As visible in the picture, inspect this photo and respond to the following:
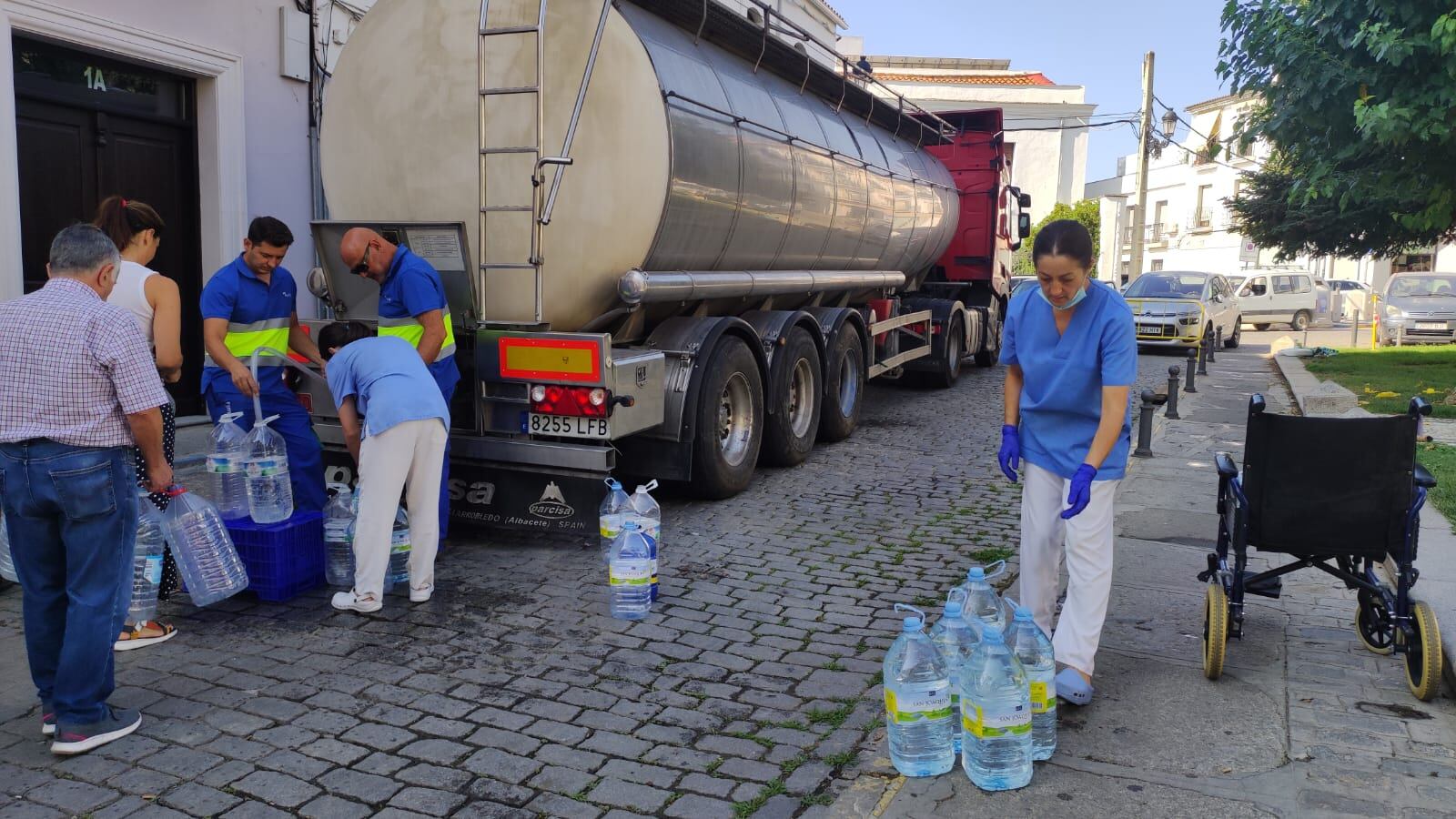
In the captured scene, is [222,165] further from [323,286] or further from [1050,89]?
[1050,89]

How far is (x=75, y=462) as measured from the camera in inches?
139

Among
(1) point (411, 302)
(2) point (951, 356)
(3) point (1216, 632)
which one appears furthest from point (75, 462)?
(2) point (951, 356)

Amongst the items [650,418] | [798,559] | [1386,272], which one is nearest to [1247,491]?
[798,559]

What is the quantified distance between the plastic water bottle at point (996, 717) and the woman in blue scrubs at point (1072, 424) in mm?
672

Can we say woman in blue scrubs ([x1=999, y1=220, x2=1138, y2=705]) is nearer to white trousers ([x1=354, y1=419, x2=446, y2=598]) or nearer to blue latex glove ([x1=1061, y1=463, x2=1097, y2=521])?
blue latex glove ([x1=1061, y1=463, x2=1097, y2=521])

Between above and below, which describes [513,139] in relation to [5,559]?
above

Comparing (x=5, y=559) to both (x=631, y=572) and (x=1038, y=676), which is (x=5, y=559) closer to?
(x=631, y=572)

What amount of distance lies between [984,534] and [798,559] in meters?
1.32

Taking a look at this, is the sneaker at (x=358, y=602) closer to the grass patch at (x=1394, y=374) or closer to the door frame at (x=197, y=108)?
the door frame at (x=197, y=108)

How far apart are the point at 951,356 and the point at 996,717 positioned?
35.9 feet

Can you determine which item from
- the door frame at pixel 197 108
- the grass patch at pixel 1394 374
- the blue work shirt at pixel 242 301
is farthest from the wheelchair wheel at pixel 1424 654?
the door frame at pixel 197 108

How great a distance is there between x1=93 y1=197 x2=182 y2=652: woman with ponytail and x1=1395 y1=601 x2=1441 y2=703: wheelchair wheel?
4944 mm

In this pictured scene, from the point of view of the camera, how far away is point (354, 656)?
4457 mm

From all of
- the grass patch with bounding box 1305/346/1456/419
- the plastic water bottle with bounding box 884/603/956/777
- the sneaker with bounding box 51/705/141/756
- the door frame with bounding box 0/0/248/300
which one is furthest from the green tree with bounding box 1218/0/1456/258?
the sneaker with bounding box 51/705/141/756
